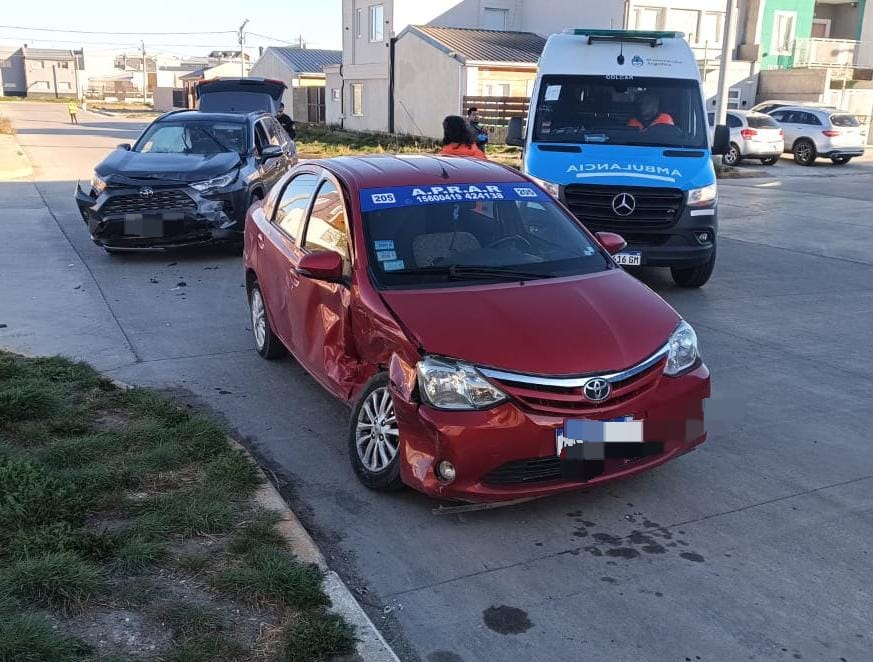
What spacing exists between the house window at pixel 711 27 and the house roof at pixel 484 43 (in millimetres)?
6568

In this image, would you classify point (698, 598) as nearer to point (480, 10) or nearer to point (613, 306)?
point (613, 306)

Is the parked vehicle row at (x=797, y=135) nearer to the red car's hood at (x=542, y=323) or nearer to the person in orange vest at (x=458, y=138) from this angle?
the person in orange vest at (x=458, y=138)

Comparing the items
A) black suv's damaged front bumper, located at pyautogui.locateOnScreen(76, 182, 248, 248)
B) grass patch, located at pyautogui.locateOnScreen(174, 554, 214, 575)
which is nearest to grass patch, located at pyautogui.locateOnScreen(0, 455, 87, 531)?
grass patch, located at pyautogui.locateOnScreen(174, 554, 214, 575)

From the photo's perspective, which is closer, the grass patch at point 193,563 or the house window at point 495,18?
the grass patch at point 193,563

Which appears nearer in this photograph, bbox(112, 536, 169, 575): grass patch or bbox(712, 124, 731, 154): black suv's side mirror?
bbox(112, 536, 169, 575): grass patch

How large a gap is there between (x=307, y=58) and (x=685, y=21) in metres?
23.4

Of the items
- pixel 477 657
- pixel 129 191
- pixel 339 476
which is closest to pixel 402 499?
pixel 339 476

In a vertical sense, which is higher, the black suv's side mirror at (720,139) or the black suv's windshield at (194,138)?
the black suv's side mirror at (720,139)

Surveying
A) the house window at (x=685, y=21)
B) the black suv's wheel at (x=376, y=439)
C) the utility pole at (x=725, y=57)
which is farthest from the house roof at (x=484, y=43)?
the black suv's wheel at (x=376, y=439)

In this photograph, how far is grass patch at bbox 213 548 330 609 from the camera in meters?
3.40

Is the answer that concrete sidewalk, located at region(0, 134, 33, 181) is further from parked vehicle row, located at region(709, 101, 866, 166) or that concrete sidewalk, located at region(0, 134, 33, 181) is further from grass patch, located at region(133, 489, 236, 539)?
parked vehicle row, located at region(709, 101, 866, 166)

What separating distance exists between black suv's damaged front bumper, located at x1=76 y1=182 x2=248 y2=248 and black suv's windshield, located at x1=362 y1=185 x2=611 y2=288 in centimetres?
570

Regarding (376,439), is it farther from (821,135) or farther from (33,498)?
(821,135)

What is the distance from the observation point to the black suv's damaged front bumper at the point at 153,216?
10211 mm
